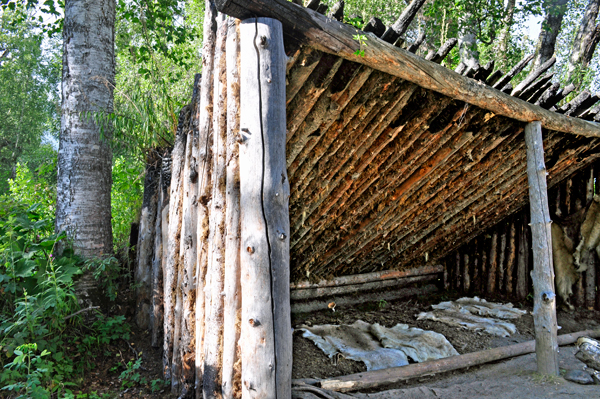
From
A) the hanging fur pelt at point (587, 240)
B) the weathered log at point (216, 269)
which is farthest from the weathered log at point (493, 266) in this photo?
the weathered log at point (216, 269)

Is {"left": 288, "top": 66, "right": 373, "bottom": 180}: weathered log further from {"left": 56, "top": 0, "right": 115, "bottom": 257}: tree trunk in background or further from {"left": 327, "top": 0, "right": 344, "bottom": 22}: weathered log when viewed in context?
{"left": 56, "top": 0, "right": 115, "bottom": 257}: tree trunk in background

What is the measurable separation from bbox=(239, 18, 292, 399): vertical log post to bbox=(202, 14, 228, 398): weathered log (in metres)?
0.28

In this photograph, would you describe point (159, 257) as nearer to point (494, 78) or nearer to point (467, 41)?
point (494, 78)

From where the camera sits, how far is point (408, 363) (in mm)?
3592

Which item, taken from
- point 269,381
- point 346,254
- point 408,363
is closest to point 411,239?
point 346,254

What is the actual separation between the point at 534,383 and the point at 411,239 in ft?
7.38

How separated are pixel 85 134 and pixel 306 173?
A: 2.43 metres

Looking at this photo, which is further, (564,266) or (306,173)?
(564,266)

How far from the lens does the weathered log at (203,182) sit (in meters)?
2.51

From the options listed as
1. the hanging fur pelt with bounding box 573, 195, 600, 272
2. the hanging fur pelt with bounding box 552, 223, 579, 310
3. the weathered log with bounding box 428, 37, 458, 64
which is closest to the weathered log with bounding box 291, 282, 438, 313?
the hanging fur pelt with bounding box 552, 223, 579, 310

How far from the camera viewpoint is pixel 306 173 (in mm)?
3381

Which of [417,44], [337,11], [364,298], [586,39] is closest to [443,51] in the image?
[417,44]

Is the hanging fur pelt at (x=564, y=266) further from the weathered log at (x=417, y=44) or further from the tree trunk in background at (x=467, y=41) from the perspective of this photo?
the weathered log at (x=417, y=44)

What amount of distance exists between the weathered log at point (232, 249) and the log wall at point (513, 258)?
5.13 metres
